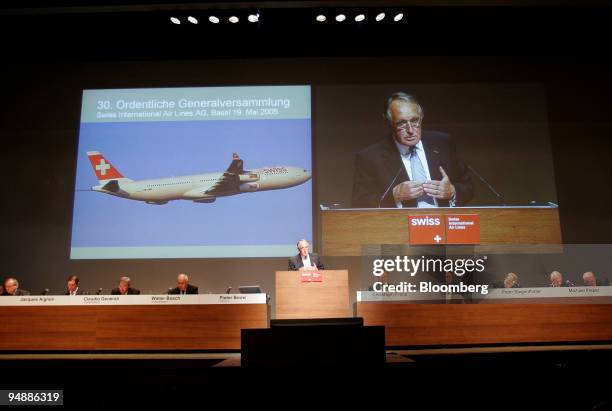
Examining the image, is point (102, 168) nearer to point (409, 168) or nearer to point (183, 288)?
point (183, 288)

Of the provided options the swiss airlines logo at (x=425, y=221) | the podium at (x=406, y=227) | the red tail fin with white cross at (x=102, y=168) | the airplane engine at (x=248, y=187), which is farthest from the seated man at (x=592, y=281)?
the red tail fin with white cross at (x=102, y=168)

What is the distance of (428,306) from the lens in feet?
14.2

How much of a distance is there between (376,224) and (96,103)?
392 centimetres

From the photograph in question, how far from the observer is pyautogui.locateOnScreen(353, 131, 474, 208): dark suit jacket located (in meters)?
5.99

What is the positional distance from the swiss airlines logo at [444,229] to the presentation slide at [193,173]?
4.21 feet

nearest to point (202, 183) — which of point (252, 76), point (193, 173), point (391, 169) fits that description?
point (193, 173)

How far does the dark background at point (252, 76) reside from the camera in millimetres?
5945

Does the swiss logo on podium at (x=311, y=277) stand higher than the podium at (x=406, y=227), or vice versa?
the podium at (x=406, y=227)

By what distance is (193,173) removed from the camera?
6043 mm

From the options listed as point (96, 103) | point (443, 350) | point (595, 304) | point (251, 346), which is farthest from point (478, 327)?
point (96, 103)

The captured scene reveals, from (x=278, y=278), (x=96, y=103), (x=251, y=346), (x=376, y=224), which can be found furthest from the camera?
(x=96, y=103)

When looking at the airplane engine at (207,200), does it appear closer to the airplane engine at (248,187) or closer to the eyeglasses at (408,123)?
the airplane engine at (248,187)

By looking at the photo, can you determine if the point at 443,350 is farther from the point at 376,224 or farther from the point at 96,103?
the point at 96,103

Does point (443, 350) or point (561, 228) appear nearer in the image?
point (443, 350)
